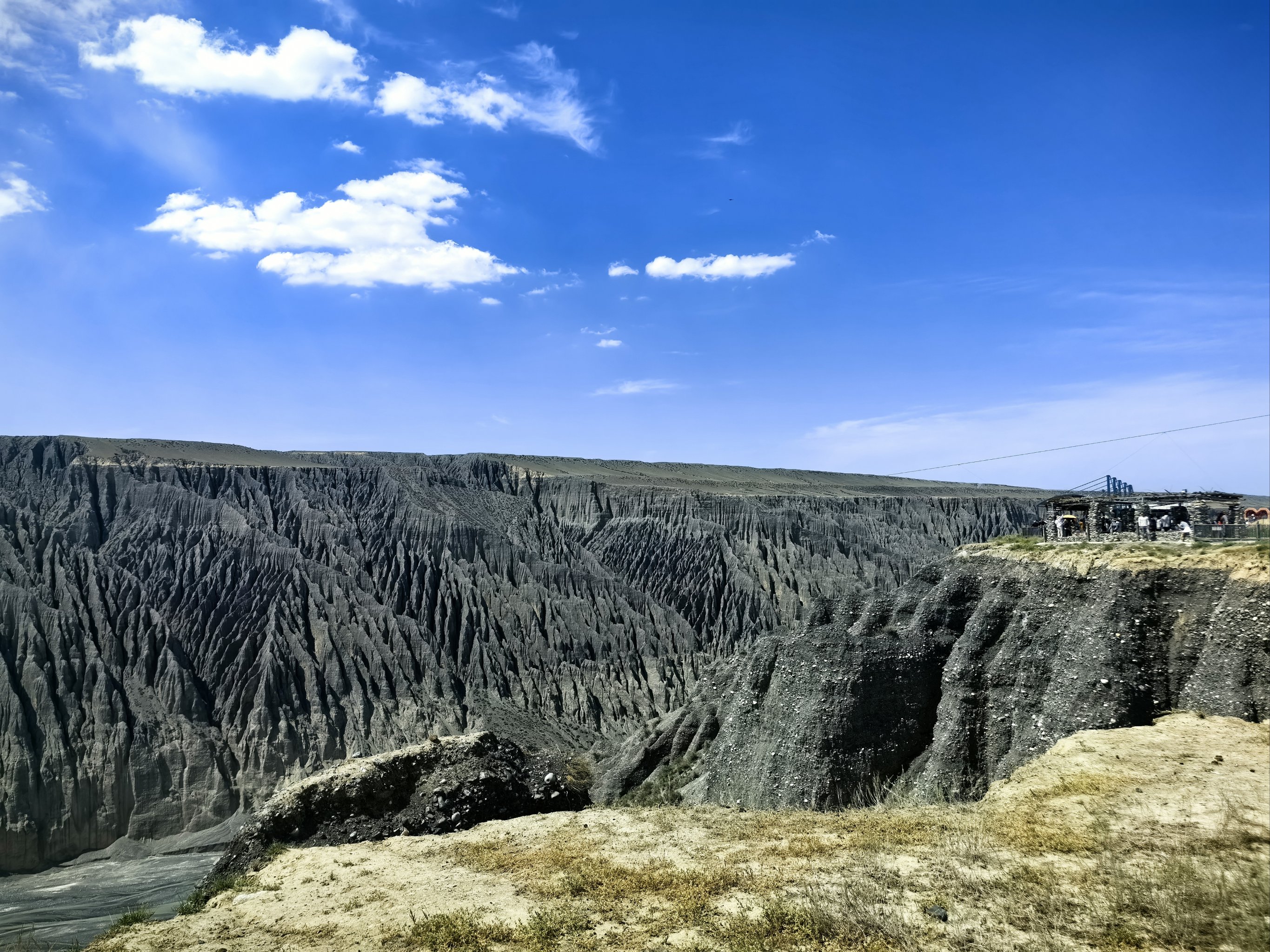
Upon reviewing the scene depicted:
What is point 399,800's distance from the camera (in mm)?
20703

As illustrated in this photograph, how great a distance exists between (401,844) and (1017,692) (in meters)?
13.5

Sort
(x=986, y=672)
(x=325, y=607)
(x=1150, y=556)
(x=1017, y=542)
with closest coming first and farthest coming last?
(x=1150, y=556) → (x=986, y=672) → (x=1017, y=542) → (x=325, y=607)

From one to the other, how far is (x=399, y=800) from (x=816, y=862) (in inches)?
489

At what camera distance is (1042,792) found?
507 inches

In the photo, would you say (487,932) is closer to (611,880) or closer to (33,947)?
(611,880)

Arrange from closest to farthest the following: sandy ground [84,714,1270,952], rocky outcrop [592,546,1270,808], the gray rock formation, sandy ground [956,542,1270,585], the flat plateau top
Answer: sandy ground [84,714,1270,952], rocky outcrop [592,546,1270,808], sandy ground [956,542,1270,585], the gray rock formation, the flat plateau top

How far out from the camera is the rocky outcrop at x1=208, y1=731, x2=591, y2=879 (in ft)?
64.3

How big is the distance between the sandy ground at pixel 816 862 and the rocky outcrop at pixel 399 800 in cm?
400

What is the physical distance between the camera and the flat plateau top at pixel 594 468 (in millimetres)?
66000

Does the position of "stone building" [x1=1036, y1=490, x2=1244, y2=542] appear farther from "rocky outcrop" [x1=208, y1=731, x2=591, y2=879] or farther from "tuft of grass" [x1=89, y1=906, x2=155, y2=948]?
"tuft of grass" [x1=89, y1=906, x2=155, y2=948]

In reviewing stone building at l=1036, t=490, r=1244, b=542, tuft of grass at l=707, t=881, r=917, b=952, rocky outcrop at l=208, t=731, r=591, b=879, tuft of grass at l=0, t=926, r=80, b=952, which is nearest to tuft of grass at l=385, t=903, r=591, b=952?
tuft of grass at l=707, t=881, r=917, b=952

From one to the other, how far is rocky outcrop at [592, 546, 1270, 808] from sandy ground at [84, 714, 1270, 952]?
4.55 ft

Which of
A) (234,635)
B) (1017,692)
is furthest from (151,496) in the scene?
(1017,692)

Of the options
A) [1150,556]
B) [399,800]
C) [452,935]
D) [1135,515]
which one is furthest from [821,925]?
[1135,515]
